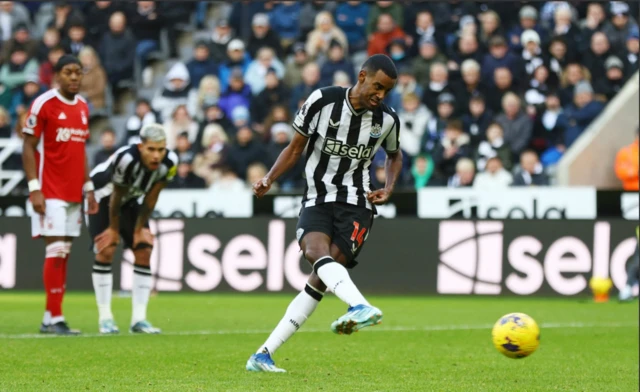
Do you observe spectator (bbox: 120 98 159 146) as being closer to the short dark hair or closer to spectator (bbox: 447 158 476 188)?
spectator (bbox: 447 158 476 188)

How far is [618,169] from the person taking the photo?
16.5 m

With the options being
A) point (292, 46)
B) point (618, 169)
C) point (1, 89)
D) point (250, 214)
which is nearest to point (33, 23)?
point (1, 89)

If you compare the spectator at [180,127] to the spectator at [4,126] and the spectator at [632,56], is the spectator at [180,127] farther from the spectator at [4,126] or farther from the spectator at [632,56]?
the spectator at [632,56]

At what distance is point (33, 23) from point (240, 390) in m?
16.1

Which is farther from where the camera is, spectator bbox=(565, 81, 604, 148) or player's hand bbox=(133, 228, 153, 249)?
spectator bbox=(565, 81, 604, 148)

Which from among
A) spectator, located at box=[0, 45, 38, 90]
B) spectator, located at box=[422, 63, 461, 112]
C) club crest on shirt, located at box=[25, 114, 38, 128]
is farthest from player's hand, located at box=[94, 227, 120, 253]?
spectator, located at box=[0, 45, 38, 90]

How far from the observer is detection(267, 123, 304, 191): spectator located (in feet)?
58.2

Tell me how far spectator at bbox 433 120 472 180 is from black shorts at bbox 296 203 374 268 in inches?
380

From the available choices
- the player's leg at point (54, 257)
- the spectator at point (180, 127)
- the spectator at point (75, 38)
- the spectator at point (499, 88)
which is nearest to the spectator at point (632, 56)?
the spectator at point (499, 88)

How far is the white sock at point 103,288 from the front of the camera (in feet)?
34.3

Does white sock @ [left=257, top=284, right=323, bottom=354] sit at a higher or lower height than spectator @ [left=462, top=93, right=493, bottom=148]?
lower

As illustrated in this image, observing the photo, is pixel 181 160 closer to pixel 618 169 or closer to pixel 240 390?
pixel 618 169

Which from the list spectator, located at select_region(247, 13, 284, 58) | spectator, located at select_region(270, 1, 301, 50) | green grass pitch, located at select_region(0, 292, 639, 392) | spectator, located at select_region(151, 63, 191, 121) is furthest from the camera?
spectator, located at select_region(270, 1, 301, 50)

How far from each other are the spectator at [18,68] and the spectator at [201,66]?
2804mm
